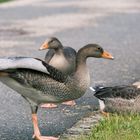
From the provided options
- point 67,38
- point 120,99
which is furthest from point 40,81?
point 67,38

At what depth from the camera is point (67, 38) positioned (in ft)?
52.7

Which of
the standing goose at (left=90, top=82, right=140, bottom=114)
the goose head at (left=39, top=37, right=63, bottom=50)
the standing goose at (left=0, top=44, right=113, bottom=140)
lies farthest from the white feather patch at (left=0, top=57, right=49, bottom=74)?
the goose head at (left=39, top=37, right=63, bottom=50)

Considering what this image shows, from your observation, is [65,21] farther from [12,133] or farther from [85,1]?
[12,133]

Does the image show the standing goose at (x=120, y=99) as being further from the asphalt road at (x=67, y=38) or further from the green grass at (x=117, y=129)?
the asphalt road at (x=67, y=38)

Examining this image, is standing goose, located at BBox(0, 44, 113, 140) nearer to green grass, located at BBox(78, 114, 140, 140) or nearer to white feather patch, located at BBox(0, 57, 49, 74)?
white feather patch, located at BBox(0, 57, 49, 74)

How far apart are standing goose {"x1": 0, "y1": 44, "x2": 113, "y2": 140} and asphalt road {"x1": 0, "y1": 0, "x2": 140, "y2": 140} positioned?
533mm

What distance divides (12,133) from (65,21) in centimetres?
1204

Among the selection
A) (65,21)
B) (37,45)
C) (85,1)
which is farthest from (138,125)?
(85,1)

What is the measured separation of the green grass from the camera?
6.74 meters

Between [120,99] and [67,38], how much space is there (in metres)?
8.17

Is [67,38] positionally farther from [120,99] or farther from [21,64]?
[21,64]

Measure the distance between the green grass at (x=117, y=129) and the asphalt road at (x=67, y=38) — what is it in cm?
61

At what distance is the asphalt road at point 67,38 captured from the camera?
26.9 ft

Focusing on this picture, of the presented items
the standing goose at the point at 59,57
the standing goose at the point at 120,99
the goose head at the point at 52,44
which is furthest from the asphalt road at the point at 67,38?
the goose head at the point at 52,44
